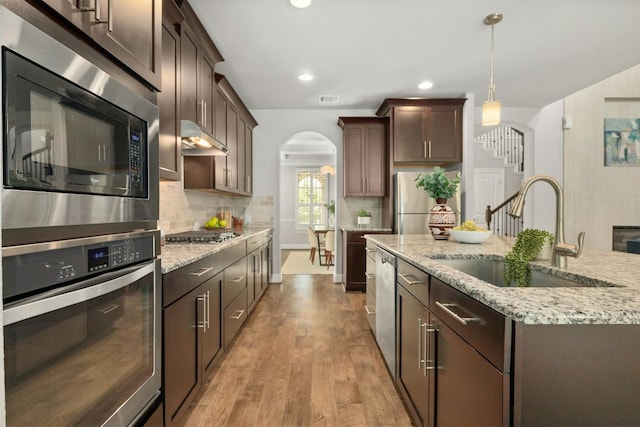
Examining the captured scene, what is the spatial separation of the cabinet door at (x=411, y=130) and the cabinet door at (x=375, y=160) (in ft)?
1.18

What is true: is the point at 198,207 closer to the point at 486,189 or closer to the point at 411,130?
the point at 411,130

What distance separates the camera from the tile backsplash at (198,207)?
292 centimetres

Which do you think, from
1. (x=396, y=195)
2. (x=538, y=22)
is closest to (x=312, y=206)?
(x=396, y=195)

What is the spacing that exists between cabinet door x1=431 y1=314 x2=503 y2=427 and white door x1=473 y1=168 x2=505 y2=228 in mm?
7115

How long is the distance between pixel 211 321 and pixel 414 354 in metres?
1.29

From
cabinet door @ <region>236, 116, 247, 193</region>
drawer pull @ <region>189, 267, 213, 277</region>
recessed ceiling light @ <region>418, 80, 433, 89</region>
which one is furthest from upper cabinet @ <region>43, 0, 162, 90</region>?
recessed ceiling light @ <region>418, 80, 433, 89</region>

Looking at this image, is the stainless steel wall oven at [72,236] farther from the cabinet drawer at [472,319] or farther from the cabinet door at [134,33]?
the cabinet drawer at [472,319]

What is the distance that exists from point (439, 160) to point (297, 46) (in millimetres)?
2569

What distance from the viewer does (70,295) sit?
82 cm

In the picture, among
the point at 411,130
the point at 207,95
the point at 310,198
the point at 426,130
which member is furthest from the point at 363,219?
the point at 310,198

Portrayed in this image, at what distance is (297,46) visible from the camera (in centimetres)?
317

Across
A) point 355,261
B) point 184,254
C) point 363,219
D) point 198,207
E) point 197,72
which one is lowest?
point 355,261

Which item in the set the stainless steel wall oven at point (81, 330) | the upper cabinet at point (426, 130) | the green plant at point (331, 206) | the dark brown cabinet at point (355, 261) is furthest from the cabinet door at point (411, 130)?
the green plant at point (331, 206)

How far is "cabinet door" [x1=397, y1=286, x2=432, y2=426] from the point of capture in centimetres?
147
